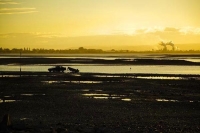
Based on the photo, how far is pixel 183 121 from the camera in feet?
65.8

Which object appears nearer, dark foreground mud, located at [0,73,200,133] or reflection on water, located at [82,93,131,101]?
dark foreground mud, located at [0,73,200,133]

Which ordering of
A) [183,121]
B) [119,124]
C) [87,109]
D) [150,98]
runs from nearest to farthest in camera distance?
[119,124]
[183,121]
[87,109]
[150,98]

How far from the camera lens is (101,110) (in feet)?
77.2

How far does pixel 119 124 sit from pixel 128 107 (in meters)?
6.23

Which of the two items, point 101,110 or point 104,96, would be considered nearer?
point 101,110

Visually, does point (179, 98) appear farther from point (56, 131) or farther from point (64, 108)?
point (56, 131)

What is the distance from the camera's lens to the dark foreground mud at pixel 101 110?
17859 mm

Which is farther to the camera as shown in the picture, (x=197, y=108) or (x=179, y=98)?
(x=179, y=98)

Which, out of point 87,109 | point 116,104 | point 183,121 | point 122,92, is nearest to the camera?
point 183,121

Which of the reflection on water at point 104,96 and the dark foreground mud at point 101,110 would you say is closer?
the dark foreground mud at point 101,110

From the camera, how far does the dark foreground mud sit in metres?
17.9

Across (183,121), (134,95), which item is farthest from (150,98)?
(183,121)

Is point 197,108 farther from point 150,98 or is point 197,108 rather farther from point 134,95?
point 134,95

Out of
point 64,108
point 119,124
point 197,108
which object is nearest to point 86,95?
point 64,108
